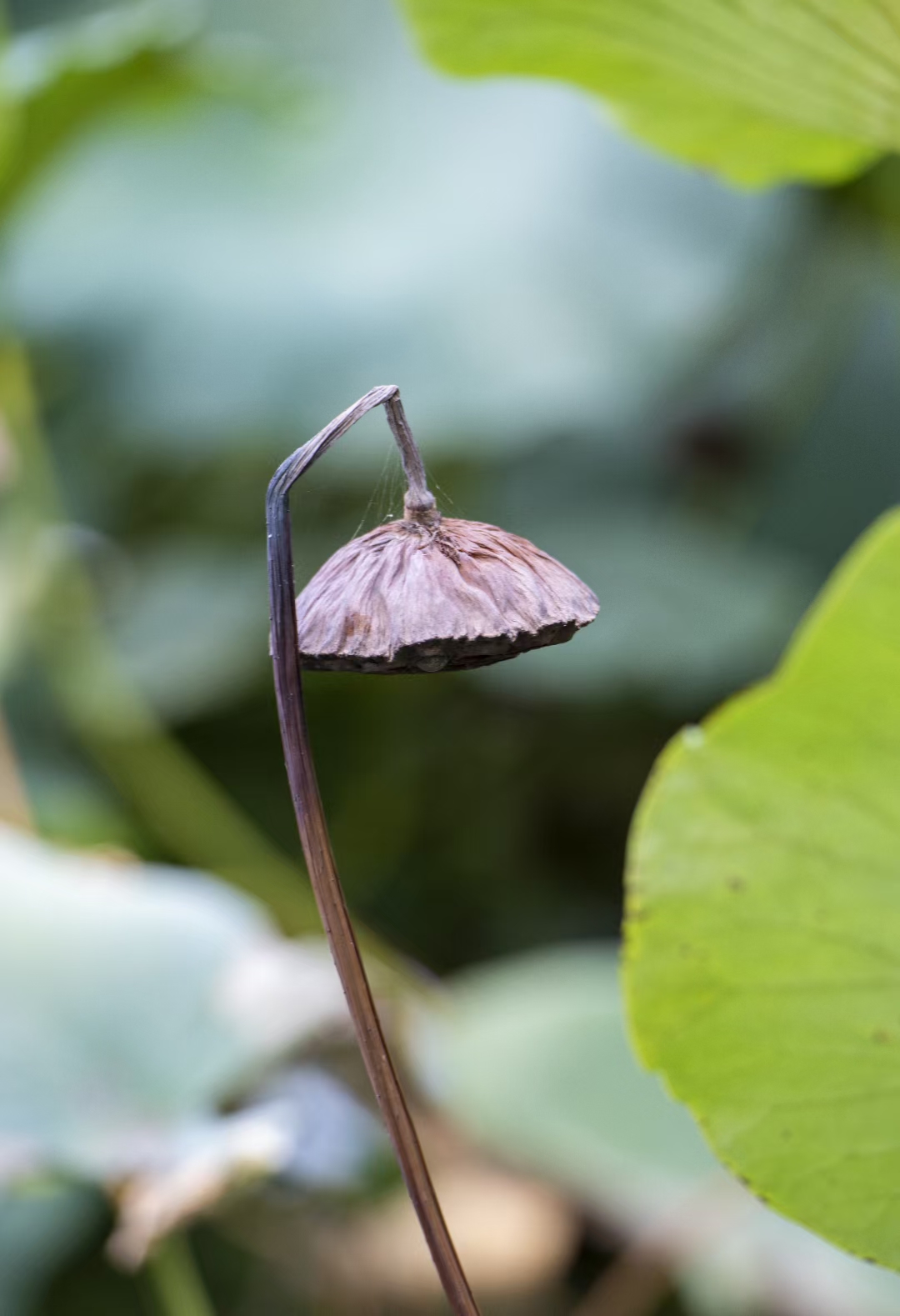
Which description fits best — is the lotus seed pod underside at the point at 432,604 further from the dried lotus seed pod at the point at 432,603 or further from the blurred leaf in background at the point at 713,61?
the blurred leaf in background at the point at 713,61

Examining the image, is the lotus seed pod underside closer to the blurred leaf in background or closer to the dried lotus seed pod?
the dried lotus seed pod

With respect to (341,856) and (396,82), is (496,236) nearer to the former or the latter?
(396,82)

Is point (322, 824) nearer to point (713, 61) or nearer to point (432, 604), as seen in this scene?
point (432, 604)

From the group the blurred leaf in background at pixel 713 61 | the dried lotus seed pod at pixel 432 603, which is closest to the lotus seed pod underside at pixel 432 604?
the dried lotus seed pod at pixel 432 603

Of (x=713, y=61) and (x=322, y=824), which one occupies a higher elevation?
(x=713, y=61)

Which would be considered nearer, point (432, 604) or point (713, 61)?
point (432, 604)

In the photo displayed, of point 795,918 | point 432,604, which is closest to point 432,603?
point 432,604
